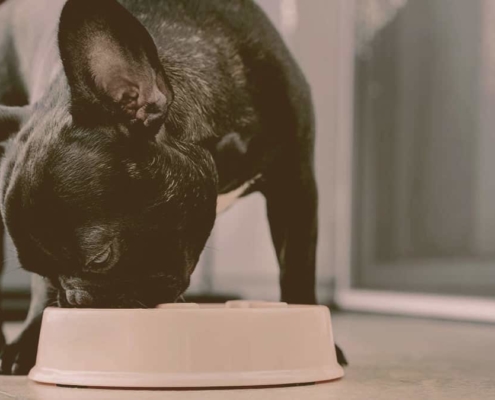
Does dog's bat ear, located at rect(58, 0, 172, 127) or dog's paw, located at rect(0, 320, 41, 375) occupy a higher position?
dog's bat ear, located at rect(58, 0, 172, 127)

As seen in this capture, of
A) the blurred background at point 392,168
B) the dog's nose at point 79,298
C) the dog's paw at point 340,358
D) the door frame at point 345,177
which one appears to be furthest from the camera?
the door frame at point 345,177

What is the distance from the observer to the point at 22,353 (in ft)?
4.54

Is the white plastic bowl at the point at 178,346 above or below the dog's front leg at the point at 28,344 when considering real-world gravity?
above

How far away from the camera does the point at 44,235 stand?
1167mm

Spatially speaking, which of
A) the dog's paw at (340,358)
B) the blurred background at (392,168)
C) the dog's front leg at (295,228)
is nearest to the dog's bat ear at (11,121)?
the dog's front leg at (295,228)

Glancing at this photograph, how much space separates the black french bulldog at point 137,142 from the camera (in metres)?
1.14

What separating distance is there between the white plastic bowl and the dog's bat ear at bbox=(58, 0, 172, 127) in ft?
0.82

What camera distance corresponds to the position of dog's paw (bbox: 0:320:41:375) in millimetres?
1364

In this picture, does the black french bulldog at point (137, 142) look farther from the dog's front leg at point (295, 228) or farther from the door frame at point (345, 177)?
the door frame at point (345, 177)

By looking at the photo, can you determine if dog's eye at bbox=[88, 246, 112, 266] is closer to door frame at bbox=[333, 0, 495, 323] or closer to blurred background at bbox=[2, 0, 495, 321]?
blurred background at bbox=[2, 0, 495, 321]

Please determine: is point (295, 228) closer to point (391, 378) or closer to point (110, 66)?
point (391, 378)

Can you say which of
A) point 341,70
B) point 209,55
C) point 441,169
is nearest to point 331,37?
point 341,70

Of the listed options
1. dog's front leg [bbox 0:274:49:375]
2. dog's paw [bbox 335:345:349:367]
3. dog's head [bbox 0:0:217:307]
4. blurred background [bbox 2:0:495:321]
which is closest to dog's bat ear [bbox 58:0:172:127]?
dog's head [bbox 0:0:217:307]

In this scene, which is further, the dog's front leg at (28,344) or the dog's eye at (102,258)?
the dog's front leg at (28,344)
